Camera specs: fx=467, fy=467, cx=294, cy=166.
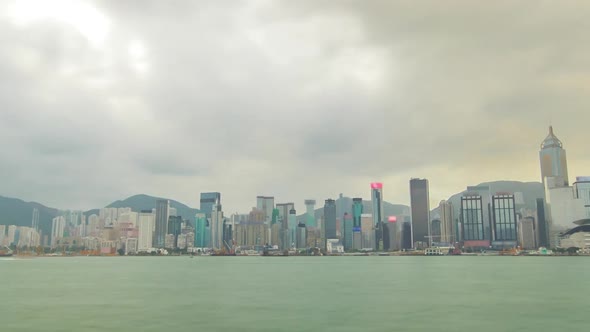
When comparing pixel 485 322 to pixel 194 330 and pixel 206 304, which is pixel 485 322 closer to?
pixel 194 330

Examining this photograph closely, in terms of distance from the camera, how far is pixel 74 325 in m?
40.9

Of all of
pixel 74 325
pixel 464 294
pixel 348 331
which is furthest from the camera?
pixel 464 294

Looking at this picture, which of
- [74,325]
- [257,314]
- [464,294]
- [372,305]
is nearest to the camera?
[74,325]

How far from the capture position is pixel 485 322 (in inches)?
1672

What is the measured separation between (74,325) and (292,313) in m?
20.2

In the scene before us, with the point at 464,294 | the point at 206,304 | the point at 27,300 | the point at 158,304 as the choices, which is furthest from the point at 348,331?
the point at 27,300

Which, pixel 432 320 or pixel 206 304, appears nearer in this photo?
pixel 432 320

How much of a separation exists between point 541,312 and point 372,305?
17.6 meters

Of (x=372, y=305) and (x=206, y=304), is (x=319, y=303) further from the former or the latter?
(x=206, y=304)

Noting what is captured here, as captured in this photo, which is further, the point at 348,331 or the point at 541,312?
the point at 541,312

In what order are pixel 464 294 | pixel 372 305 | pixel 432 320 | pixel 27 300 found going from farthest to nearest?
pixel 464 294 < pixel 27 300 < pixel 372 305 < pixel 432 320

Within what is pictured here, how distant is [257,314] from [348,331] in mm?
12125

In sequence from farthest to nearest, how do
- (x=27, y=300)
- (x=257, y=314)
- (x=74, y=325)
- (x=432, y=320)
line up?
(x=27, y=300), (x=257, y=314), (x=432, y=320), (x=74, y=325)

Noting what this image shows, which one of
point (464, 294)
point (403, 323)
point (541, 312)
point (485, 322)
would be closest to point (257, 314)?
point (403, 323)
